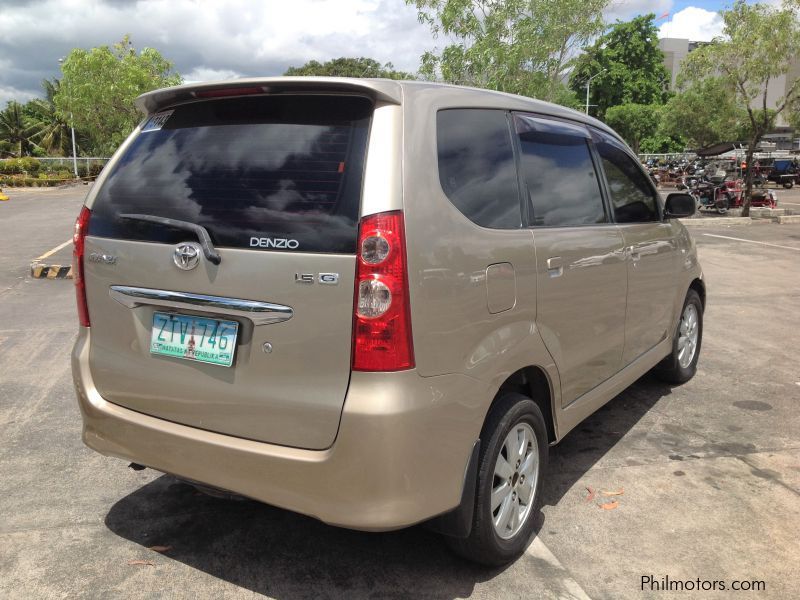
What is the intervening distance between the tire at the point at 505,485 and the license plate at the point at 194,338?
3.33 ft

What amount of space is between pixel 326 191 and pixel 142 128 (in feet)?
3.69

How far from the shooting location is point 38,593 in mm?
2590

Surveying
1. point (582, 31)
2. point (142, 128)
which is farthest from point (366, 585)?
point (582, 31)

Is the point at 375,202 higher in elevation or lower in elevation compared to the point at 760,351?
higher

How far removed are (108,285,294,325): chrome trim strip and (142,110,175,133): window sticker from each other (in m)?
0.70

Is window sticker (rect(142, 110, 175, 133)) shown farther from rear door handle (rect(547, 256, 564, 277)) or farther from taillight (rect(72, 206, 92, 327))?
rear door handle (rect(547, 256, 564, 277))

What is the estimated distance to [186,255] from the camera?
2459 mm

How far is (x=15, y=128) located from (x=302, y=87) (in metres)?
60.8

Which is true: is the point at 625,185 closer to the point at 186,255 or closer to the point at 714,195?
the point at 186,255

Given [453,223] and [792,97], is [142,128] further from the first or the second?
[792,97]

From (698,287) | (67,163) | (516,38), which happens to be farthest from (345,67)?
(698,287)

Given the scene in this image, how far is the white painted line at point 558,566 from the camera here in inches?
104

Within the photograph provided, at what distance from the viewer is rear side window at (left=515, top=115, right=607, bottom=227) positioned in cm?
306

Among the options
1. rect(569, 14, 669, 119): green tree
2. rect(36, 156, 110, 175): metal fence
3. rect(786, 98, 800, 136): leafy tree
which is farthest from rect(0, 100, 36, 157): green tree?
rect(786, 98, 800, 136): leafy tree
